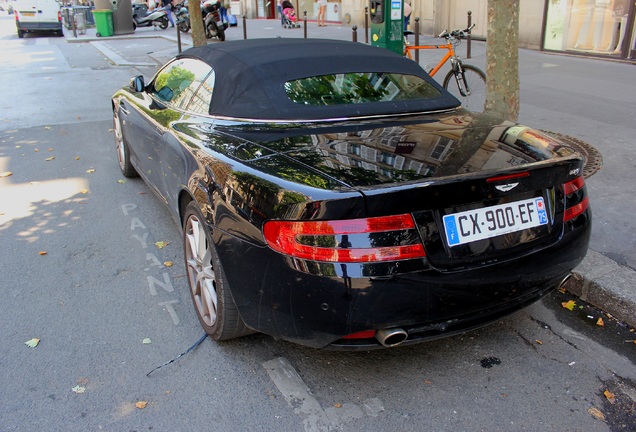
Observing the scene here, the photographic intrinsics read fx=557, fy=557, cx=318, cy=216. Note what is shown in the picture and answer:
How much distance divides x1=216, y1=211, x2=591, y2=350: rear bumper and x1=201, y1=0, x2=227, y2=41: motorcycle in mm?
18242

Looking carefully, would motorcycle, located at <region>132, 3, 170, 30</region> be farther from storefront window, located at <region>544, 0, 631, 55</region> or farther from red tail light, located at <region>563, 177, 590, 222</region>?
red tail light, located at <region>563, 177, 590, 222</region>

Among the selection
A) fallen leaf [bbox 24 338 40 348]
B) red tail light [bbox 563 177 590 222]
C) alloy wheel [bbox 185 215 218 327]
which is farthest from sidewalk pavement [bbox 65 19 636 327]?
fallen leaf [bbox 24 338 40 348]

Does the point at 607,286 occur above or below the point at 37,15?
Result: below

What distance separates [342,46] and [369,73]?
0.46m

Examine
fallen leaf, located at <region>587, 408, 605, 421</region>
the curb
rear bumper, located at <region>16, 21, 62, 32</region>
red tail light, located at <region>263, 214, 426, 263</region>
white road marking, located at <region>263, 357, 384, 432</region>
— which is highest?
rear bumper, located at <region>16, 21, 62, 32</region>

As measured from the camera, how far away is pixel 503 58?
6.04 meters

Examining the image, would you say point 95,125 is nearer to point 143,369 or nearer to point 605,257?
point 143,369

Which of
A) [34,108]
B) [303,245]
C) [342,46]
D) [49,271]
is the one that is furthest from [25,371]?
[34,108]

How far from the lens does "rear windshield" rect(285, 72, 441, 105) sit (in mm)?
3561

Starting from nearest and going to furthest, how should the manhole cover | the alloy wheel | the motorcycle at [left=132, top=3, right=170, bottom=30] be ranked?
the alloy wheel, the manhole cover, the motorcycle at [left=132, top=3, right=170, bottom=30]

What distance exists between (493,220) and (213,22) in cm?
1888

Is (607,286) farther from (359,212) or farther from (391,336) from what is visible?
(359,212)

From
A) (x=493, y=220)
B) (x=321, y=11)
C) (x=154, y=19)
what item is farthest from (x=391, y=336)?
(x=154, y=19)

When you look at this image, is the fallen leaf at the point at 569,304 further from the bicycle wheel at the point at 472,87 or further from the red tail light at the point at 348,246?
the bicycle wheel at the point at 472,87
